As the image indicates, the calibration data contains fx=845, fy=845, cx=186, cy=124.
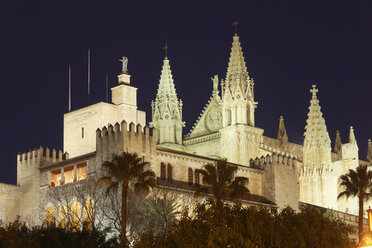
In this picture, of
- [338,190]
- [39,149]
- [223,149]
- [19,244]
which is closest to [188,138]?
[223,149]

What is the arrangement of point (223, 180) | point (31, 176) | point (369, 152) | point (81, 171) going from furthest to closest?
point (369, 152) < point (31, 176) < point (81, 171) < point (223, 180)

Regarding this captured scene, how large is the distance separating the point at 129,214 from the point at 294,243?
20.0 metres

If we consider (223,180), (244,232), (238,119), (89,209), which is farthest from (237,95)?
(244,232)

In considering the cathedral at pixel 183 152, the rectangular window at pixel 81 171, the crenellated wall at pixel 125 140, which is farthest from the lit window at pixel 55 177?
the crenellated wall at pixel 125 140

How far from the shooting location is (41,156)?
62938 millimetres

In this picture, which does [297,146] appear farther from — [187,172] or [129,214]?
[129,214]

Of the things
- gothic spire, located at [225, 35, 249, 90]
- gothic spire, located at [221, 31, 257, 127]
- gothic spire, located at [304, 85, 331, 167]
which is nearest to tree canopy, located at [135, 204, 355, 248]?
gothic spire, located at [221, 31, 257, 127]

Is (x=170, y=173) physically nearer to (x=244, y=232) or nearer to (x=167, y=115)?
(x=167, y=115)

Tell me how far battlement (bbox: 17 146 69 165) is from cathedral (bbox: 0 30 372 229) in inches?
3.0

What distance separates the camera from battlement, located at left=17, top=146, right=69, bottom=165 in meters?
62.9

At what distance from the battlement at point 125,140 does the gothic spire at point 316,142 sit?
23.2 m

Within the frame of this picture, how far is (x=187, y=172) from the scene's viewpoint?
59406mm

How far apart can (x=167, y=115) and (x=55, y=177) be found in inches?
781

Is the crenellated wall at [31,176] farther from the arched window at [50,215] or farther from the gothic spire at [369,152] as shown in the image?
the gothic spire at [369,152]
